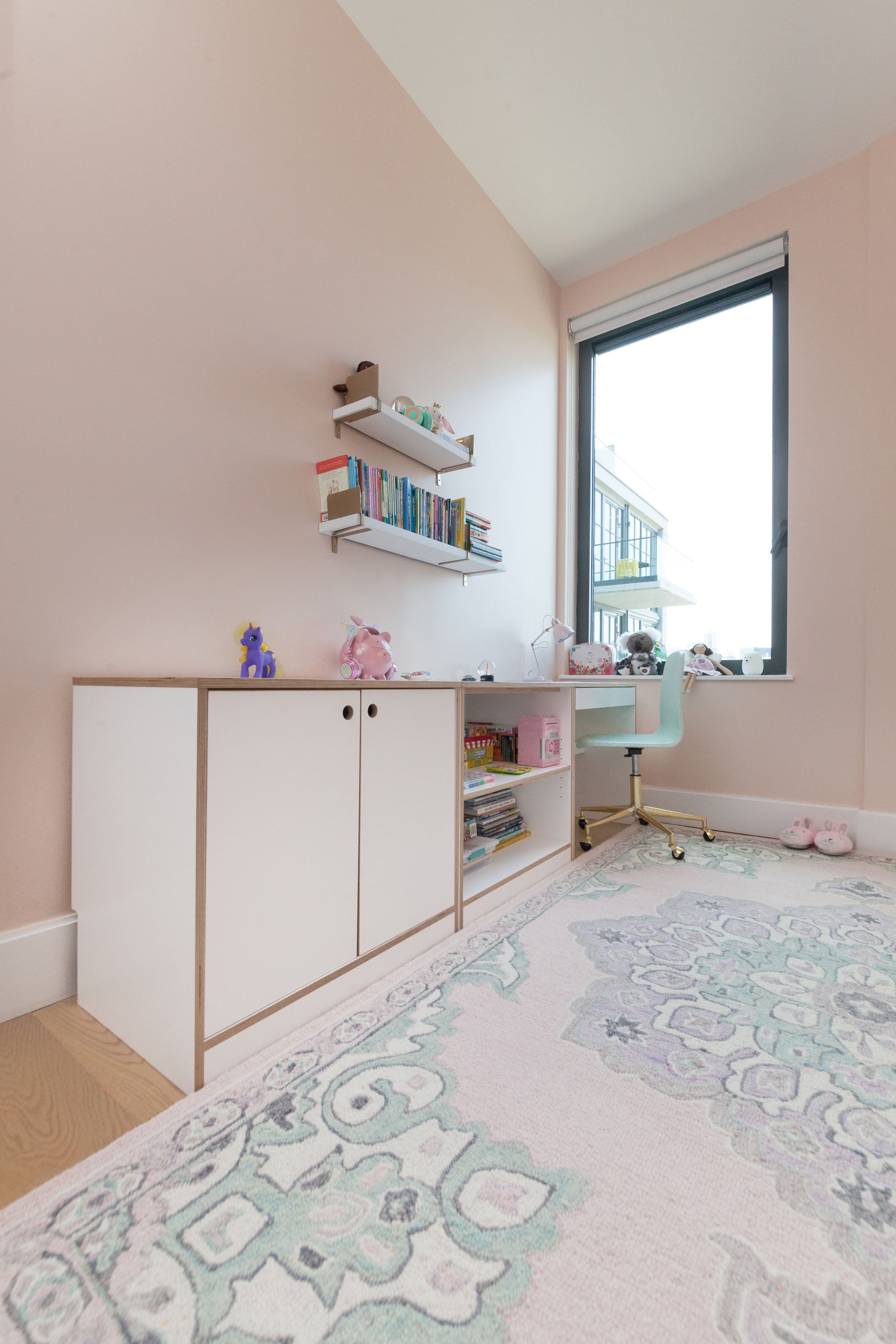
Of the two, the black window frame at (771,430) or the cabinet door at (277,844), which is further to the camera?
the black window frame at (771,430)

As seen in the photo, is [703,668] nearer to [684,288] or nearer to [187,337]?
[684,288]

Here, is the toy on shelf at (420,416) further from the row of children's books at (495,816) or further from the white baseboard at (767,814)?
the white baseboard at (767,814)

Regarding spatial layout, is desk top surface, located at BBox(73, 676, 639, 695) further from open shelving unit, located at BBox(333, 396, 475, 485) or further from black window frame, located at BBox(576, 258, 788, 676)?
black window frame, located at BBox(576, 258, 788, 676)

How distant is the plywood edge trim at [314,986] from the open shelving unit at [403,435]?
64.5 inches

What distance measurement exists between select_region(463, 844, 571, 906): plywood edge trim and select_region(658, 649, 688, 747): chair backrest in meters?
0.77

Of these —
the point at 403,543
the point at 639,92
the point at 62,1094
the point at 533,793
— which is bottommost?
the point at 62,1094

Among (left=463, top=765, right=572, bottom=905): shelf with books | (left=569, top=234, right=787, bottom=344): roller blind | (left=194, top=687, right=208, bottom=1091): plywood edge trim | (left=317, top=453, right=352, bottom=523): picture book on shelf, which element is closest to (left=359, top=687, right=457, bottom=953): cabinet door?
(left=463, top=765, right=572, bottom=905): shelf with books

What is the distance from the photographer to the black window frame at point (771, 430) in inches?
120

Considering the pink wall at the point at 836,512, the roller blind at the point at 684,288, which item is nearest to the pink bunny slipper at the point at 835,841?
the pink wall at the point at 836,512

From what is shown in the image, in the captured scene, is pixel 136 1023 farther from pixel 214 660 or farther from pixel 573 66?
pixel 573 66

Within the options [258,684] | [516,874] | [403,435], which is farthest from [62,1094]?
[403,435]

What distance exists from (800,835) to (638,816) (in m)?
0.70

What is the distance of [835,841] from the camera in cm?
262

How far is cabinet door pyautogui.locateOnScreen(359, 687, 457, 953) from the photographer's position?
1453 millimetres
